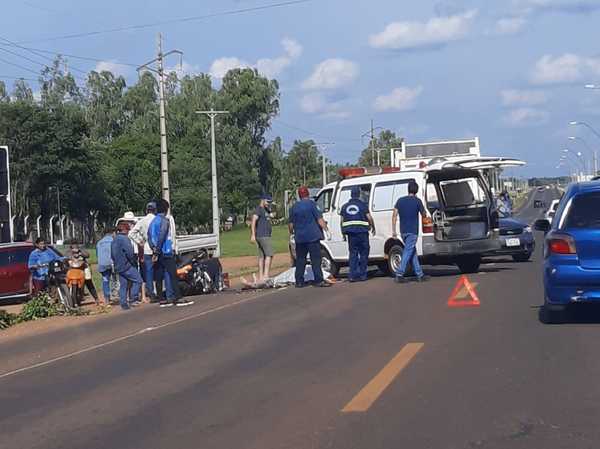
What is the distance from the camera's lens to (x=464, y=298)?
1559cm

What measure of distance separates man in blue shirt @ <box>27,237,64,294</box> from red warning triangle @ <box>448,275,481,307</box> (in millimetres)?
8710

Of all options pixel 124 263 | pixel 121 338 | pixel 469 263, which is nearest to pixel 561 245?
pixel 121 338

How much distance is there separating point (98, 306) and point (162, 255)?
2.55 meters

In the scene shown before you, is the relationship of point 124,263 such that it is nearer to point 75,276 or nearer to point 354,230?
point 75,276

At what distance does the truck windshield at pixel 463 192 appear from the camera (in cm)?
2030

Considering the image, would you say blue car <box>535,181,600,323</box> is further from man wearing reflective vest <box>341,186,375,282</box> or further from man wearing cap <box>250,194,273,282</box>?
man wearing cap <box>250,194,273,282</box>

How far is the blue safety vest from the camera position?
62.7 feet

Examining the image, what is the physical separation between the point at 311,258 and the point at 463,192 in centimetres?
382

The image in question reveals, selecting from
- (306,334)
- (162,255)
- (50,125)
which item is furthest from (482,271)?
(50,125)

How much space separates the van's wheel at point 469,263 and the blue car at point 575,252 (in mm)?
8619

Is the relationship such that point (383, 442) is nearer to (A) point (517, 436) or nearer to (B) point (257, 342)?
(A) point (517, 436)

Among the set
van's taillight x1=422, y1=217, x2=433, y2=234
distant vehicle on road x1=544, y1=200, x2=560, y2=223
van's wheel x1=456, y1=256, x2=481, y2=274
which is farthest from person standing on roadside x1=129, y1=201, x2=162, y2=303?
distant vehicle on road x1=544, y1=200, x2=560, y2=223

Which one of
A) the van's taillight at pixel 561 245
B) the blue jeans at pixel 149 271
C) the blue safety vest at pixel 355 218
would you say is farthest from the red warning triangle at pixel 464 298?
the blue jeans at pixel 149 271

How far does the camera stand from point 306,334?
1257 centimetres
